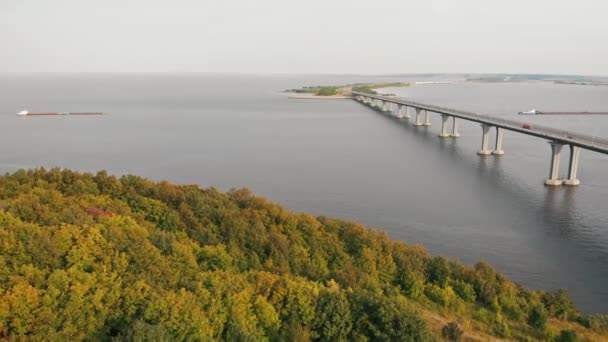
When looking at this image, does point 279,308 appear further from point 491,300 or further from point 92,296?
point 491,300

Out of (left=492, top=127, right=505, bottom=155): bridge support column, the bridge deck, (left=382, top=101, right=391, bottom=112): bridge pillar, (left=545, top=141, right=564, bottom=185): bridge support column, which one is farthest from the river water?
(left=382, top=101, right=391, bottom=112): bridge pillar

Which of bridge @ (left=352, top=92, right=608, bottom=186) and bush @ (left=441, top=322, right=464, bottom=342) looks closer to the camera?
bush @ (left=441, top=322, right=464, bottom=342)

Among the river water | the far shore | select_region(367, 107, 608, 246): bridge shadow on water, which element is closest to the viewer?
the river water

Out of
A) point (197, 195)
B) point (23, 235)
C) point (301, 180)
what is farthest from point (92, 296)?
point (301, 180)

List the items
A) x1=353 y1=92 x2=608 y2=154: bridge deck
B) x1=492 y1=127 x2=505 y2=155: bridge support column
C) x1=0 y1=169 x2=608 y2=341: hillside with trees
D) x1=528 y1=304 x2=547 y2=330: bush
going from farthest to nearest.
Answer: x1=492 y1=127 x2=505 y2=155: bridge support column, x1=353 y1=92 x2=608 y2=154: bridge deck, x1=528 y1=304 x2=547 y2=330: bush, x1=0 y1=169 x2=608 y2=341: hillside with trees

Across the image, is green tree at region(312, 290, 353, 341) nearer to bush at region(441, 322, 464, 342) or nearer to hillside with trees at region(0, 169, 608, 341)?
hillside with trees at region(0, 169, 608, 341)

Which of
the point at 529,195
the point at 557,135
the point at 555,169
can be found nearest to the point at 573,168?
the point at 555,169
